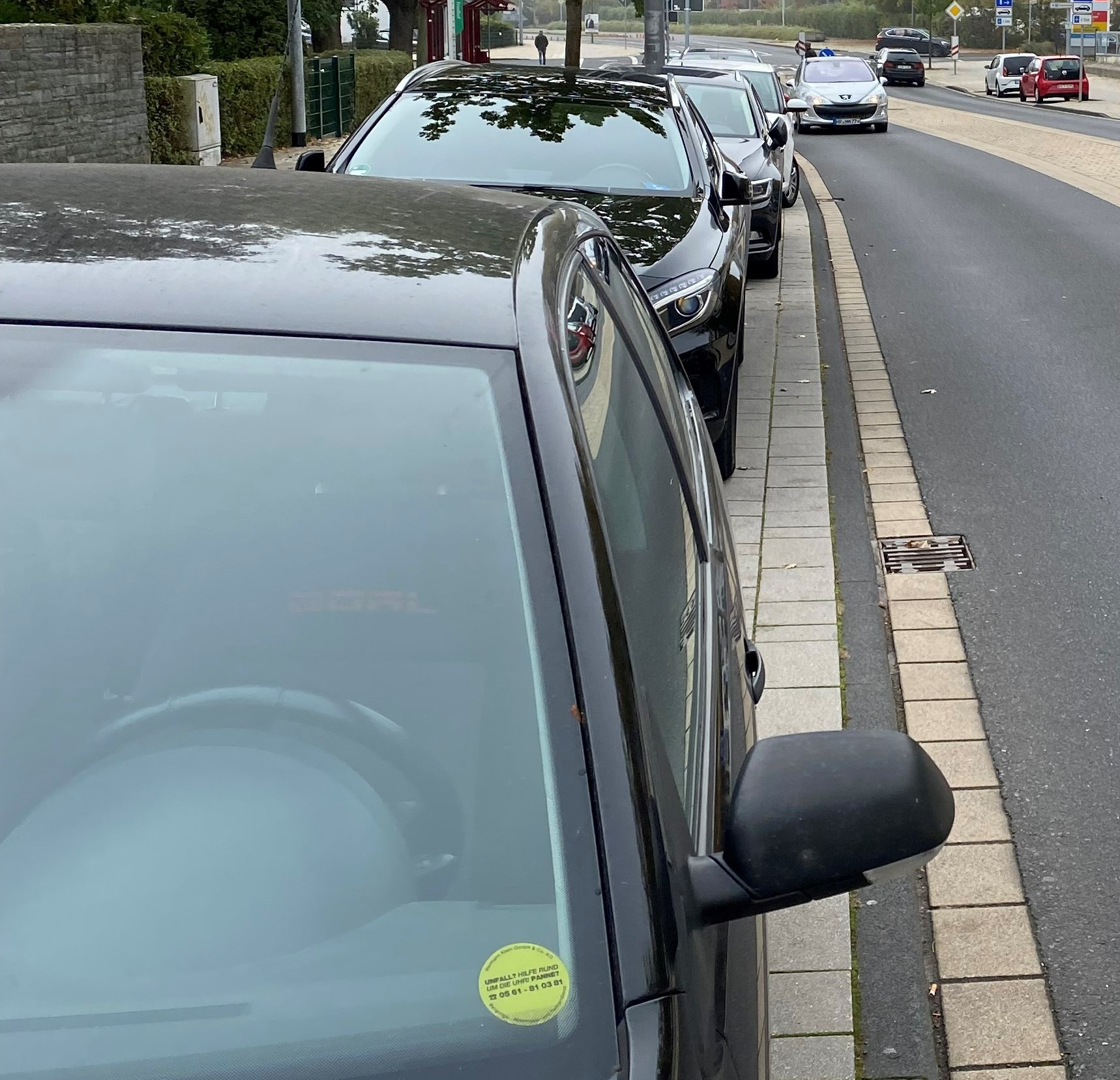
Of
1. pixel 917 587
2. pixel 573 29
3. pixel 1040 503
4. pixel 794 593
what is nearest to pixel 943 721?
pixel 794 593

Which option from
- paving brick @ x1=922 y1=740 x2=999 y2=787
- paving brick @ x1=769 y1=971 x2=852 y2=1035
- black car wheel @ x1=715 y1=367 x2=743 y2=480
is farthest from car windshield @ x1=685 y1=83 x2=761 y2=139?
paving brick @ x1=769 y1=971 x2=852 y2=1035

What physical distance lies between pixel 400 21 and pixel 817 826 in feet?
155

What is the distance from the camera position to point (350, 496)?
171cm

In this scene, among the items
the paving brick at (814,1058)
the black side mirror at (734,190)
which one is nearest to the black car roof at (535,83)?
the black side mirror at (734,190)

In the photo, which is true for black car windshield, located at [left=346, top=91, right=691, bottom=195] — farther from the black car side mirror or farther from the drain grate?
the black car side mirror

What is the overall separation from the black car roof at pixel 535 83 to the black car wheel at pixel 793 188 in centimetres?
805

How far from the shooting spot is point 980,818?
364 cm

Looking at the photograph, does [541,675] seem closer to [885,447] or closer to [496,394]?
[496,394]

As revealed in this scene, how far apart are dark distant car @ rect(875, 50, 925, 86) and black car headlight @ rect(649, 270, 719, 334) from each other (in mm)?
51236

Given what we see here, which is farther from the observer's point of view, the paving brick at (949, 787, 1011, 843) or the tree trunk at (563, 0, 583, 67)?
the tree trunk at (563, 0, 583, 67)

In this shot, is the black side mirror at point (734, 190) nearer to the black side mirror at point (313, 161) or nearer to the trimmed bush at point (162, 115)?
the black side mirror at point (313, 161)

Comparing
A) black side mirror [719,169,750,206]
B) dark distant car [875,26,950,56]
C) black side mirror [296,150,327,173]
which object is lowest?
black side mirror [719,169,750,206]

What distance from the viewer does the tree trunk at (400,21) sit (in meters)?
45.1

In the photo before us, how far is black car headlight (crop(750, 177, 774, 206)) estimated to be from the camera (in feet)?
37.7
